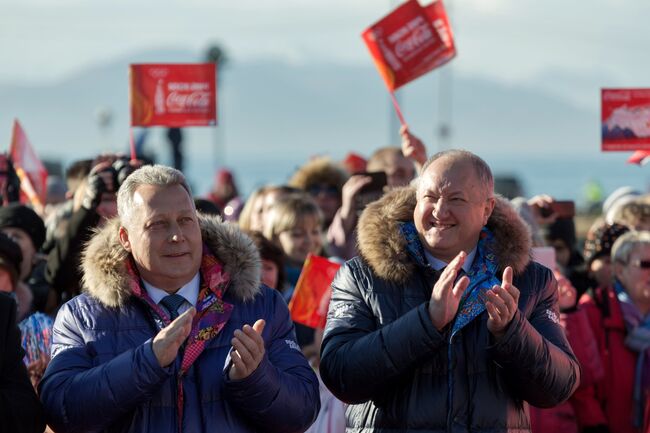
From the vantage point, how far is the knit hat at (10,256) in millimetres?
6473

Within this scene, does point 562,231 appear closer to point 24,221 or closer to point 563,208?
point 563,208

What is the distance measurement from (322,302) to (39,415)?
273 centimetres

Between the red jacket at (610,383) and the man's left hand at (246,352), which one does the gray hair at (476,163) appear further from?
the red jacket at (610,383)

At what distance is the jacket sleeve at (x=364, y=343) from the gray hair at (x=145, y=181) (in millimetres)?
754

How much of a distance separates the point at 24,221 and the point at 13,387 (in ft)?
9.45

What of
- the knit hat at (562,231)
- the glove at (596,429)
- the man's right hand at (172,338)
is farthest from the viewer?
the knit hat at (562,231)

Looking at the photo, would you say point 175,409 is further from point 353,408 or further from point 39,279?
point 39,279

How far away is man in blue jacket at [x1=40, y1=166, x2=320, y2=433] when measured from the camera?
481 centimetres

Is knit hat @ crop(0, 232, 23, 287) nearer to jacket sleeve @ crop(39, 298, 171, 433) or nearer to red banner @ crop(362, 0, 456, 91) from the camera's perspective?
jacket sleeve @ crop(39, 298, 171, 433)

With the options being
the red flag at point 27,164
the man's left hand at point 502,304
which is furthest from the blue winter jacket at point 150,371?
the red flag at point 27,164

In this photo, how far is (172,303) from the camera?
5133 mm

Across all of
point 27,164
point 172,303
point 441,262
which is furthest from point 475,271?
point 27,164

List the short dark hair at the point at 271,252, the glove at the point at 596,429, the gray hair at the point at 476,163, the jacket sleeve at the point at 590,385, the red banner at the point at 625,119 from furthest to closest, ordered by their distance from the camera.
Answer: the red banner at the point at 625,119
the short dark hair at the point at 271,252
the glove at the point at 596,429
the jacket sleeve at the point at 590,385
the gray hair at the point at 476,163

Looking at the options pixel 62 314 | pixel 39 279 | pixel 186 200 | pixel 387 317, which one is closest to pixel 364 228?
pixel 387 317
